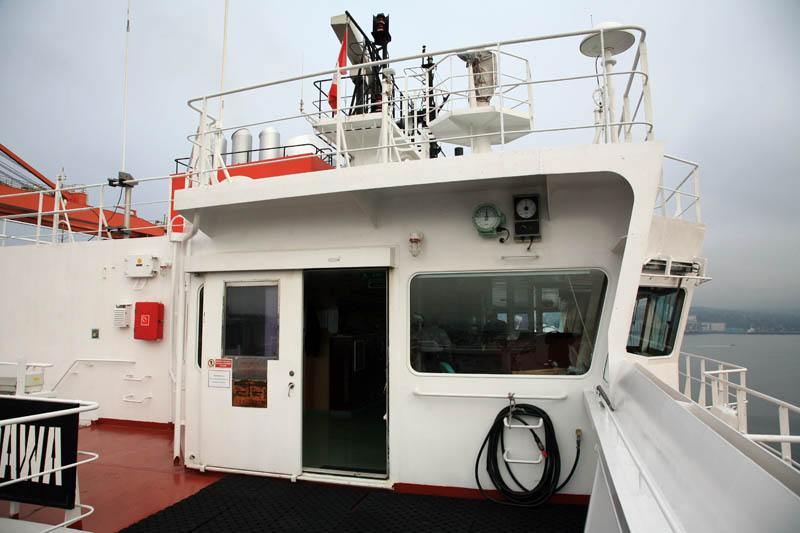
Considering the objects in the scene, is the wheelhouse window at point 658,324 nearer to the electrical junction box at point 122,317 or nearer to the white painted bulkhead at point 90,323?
the white painted bulkhead at point 90,323

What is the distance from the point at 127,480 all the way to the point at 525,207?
457 cm

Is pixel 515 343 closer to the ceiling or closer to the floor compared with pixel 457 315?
closer to the floor

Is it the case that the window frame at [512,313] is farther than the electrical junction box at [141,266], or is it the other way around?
the electrical junction box at [141,266]

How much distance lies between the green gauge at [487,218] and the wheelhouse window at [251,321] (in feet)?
7.00

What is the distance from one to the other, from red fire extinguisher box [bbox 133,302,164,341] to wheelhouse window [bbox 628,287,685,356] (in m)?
5.58

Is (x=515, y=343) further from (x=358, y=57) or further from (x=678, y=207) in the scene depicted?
(x=358, y=57)

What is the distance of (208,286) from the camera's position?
4820 millimetres

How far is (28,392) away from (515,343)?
17.3 feet

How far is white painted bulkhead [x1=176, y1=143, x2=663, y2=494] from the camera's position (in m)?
3.53

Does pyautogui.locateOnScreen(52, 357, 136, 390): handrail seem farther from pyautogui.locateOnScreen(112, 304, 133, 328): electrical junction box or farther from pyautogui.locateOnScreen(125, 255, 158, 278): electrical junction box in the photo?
pyautogui.locateOnScreen(125, 255, 158, 278): electrical junction box

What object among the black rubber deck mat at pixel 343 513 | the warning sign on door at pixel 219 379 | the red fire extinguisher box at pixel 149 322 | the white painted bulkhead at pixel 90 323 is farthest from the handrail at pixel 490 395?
the red fire extinguisher box at pixel 149 322

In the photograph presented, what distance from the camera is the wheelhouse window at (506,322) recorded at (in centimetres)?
383

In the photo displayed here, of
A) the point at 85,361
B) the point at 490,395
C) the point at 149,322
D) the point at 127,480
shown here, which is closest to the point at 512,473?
the point at 490,395

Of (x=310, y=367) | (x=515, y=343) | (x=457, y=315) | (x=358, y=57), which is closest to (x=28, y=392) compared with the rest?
(x=310, y=367)
